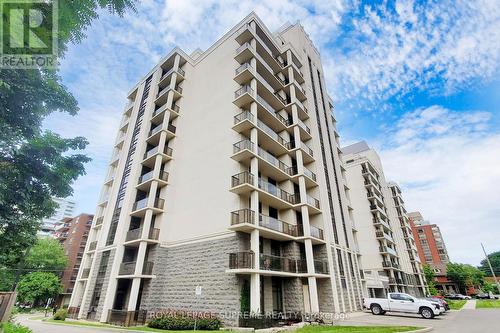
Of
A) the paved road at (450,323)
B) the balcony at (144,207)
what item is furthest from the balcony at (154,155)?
the paved road at (450,323)

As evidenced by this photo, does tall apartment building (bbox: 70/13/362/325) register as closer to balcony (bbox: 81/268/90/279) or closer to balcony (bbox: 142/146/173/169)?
balcony (bbox: 142/146/173/169)

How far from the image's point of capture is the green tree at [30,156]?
907 cm

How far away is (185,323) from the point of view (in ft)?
50.8

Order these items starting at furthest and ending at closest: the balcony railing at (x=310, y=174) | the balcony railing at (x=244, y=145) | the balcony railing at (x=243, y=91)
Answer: the balcony railing at (x=310, y=174) → the balcony railing at (x=243, y=91) → the balcony railing at (x=244, y=145)

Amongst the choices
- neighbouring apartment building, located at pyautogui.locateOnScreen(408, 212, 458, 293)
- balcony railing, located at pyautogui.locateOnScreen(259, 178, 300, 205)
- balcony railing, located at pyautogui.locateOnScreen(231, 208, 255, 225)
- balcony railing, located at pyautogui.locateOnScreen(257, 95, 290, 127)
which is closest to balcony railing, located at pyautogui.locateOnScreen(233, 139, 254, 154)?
balcony railing, located at pyautogui.locateOnScreen(259, 178, 300, 205)

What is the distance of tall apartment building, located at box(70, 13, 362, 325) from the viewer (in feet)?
60.9

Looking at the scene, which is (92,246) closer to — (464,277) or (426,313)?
(426,313)

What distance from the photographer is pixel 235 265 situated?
1661cm

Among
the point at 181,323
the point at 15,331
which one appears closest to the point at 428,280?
the point at 181,323

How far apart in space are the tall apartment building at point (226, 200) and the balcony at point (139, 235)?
0.36 ft

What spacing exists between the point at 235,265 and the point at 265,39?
23842 mm

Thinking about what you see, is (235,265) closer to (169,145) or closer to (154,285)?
(154,285)

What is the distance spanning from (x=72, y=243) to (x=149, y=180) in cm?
5822

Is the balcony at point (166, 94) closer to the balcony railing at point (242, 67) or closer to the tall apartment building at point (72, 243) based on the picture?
the balcony railing at point (242, 67)
